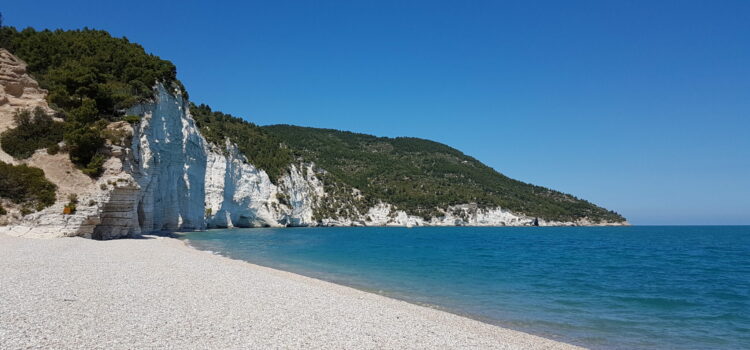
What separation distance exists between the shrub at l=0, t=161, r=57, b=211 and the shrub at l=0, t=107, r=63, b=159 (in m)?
3.10

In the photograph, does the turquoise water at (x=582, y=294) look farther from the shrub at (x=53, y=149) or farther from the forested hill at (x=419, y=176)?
the forested hill at (x=419, y=176)

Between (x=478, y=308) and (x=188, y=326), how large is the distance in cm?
872

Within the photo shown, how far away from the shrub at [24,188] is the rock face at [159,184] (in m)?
0.75

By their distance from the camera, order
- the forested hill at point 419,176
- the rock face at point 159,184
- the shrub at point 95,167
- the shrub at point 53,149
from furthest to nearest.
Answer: the forested hill at point 419,176 → the shrub at point 53,149 → the shrub at point 95,167 → the rock face at point 159,184

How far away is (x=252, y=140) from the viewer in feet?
290

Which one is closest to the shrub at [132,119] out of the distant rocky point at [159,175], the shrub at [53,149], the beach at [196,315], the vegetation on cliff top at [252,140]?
the distant rocky point at [159,175]

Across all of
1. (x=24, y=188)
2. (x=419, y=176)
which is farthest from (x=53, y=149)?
(x=419, y=176)

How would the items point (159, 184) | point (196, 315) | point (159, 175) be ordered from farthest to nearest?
point (159, 184), point (159, 175), point (196, 315)

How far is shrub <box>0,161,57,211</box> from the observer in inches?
927

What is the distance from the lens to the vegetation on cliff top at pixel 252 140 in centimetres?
7662

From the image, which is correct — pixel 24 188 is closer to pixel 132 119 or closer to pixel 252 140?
pixel 132 119

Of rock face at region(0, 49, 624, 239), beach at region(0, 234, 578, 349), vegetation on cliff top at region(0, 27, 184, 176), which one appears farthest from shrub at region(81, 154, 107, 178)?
beach at region(0, 234, 578, 349)

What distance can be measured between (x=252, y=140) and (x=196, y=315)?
83559mm

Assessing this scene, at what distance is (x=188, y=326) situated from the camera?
7.44 metres
